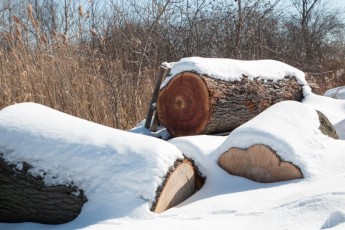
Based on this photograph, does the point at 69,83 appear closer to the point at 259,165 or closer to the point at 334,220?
the point at 259,165

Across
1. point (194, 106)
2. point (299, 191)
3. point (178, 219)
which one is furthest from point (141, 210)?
point (194, 106)

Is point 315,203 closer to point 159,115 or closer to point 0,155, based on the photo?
point 0,155

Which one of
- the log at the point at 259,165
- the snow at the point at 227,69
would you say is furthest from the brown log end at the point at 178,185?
the snow at the point at 227,69

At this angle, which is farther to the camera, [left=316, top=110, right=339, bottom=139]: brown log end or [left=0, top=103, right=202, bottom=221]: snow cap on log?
[left=316, top=110, right=339, bottom=139]: brown log end

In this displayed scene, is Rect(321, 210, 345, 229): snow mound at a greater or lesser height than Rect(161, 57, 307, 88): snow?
lesser

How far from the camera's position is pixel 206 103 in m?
4.30

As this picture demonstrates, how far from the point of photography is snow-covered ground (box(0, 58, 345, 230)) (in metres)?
2.19

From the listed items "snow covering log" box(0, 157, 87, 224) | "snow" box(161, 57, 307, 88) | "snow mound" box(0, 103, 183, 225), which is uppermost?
"snow" box(161, 57, 307, 88)

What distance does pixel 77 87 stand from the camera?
5133 millimetres

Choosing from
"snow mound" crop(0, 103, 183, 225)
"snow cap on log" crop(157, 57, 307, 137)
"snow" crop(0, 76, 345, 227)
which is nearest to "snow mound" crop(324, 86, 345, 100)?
"snow cap on log" crop(157, 57, 307, 137)

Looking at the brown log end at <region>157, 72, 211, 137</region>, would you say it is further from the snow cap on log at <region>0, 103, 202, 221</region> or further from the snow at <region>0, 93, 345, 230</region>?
the snow cap on log at <region>0, 103, 202, 221</region>

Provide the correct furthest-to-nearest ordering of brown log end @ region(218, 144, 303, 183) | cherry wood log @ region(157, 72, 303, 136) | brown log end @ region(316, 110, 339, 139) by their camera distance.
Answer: cherry wood log @ region(157, 72, 303, 136) < brown log end @ region(316, 110, 339, 139) < brown log end @ region(218, 144, 303, 183)

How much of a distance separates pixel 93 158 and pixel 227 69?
2418mm

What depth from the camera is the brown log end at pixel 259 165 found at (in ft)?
9.80
